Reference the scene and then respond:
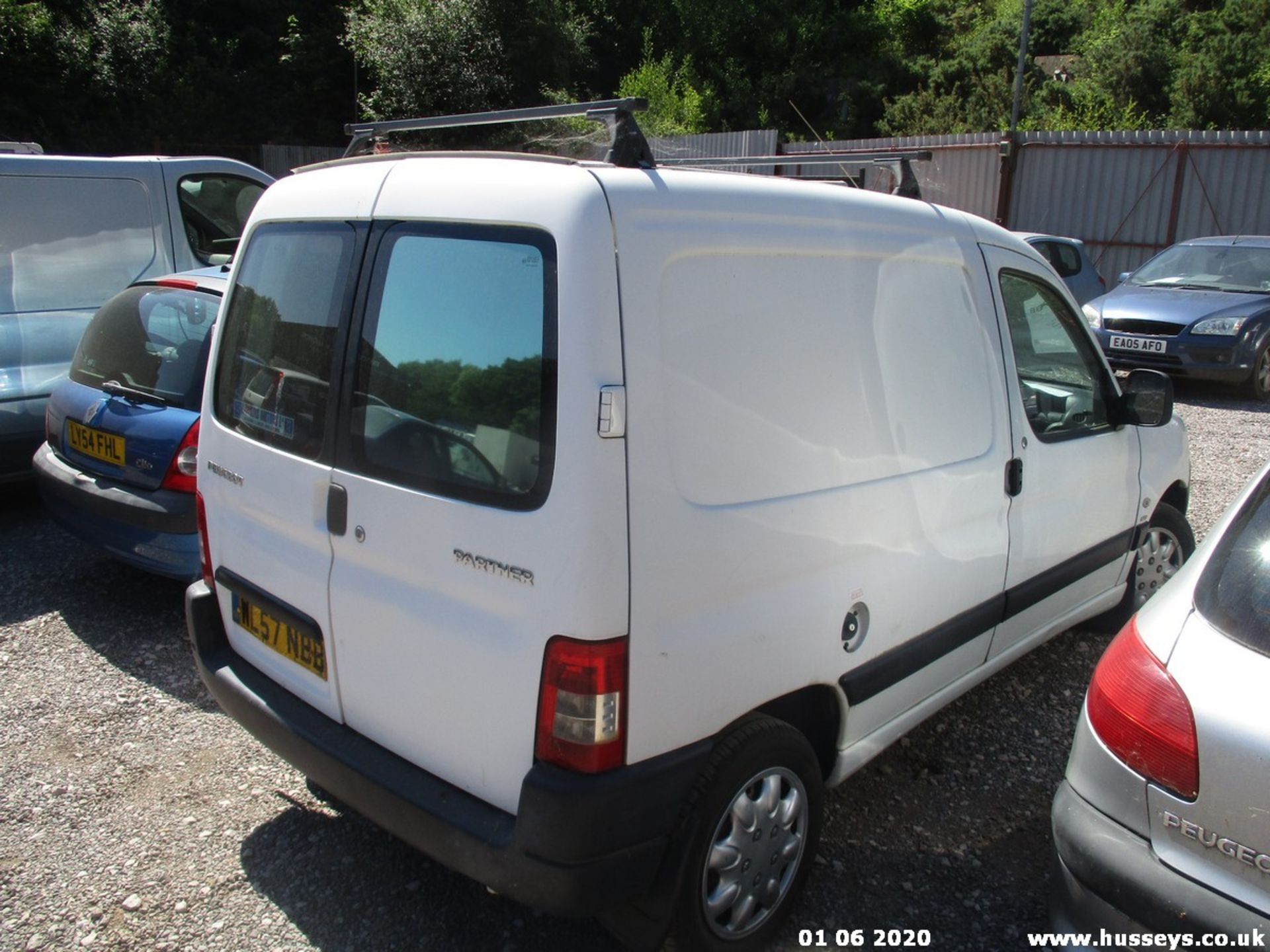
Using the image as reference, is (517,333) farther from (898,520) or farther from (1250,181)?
(1250,181)

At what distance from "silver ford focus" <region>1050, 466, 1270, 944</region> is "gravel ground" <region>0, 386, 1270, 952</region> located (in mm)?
692

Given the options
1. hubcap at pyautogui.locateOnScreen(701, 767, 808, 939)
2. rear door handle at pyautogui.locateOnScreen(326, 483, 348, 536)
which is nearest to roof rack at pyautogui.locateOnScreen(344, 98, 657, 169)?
rear door handle at pyautogui.locateOnScreen(326, 483, 348, 536)

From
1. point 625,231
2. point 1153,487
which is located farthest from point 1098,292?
point 625,231

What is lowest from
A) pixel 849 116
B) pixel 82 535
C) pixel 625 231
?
pixel 82 535

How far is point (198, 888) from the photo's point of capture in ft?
8.97

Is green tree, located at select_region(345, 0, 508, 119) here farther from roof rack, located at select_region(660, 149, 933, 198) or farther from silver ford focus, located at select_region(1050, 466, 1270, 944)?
silver ford focus, located at select_region(1050, 466, 1270, 944)

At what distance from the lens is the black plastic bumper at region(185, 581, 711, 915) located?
201 cm

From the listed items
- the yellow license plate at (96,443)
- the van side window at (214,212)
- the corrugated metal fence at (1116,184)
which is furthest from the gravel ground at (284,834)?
the corrugated metal fence at (1116,184)

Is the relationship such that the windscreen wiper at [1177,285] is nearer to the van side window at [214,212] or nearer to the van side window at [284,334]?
the van side window at [214,212]

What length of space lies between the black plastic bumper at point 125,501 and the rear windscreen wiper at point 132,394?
37 centimetres

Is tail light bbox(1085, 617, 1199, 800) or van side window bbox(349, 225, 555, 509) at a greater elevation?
van side window bbox(349, 225, 555, 509)

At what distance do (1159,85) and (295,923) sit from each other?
41.2 metres

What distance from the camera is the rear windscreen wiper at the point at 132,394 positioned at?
429 centimetres
